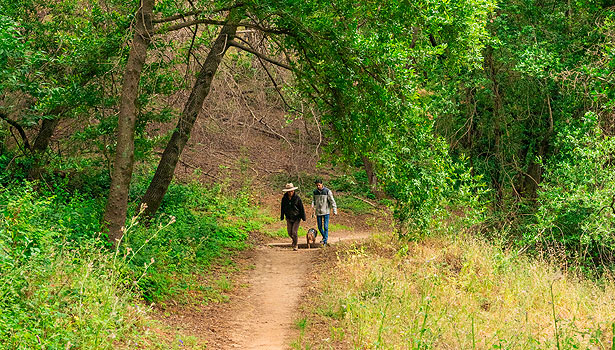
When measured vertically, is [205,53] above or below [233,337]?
above

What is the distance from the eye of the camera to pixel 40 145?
13336 mm

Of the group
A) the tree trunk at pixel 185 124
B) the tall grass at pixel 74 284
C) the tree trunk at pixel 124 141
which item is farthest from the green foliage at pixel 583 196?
the tree trunk at pixel 124 141

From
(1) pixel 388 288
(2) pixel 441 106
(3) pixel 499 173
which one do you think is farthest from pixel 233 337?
(3) pixel 499 173

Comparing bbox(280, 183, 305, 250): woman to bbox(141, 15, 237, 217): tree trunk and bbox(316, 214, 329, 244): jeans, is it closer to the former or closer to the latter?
bbox(316, 214, 329, 244): jeans

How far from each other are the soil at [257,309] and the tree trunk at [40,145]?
16.0 feet

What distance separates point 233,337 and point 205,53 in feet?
30.7

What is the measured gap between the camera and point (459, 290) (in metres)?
9.98

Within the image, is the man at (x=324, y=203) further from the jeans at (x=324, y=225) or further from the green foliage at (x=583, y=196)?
the green foliage at (x=583, y=196)

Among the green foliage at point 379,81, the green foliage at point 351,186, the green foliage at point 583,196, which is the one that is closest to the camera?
the green foliage at point 379,81

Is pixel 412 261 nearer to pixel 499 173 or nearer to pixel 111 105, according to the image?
pixel 111 105

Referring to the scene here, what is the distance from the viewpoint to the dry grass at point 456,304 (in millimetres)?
7445

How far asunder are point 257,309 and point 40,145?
6.66 metres

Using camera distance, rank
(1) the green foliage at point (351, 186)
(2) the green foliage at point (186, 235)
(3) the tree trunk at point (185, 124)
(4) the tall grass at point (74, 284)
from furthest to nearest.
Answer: (1) the green foliage at point (351, 186), (3) the tree trunk at point (185, 124), (2) the green foliage at point (186, 235), (4) the tall grass at point (74, 284)

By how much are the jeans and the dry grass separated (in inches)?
134
